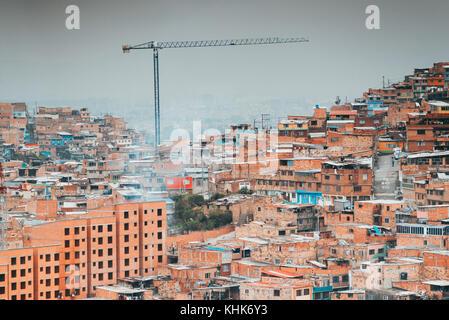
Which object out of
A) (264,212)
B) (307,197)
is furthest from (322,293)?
(307,197)

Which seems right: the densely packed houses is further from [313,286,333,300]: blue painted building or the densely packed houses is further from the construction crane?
the construction crane

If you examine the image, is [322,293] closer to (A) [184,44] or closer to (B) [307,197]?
(B) [307,197]

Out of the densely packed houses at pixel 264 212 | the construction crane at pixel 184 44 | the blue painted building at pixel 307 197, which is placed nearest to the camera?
the densely packed houses at pixel 264 212

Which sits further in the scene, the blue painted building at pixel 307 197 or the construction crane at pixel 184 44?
the construction crane at pixel 184 44

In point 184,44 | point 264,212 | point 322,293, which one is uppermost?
point 184,44

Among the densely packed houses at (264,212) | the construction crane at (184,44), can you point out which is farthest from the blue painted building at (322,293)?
the construction crane at (184,44)

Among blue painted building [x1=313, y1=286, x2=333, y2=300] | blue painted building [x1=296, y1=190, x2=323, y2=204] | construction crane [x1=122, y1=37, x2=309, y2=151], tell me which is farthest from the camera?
construction crane [x1=122, y1=37, x2=309, y2=151]

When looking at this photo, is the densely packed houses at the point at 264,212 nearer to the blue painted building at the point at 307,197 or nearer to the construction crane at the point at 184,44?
the blue painted building at the point at 307,197

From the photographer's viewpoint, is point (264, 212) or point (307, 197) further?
point (307, 197)

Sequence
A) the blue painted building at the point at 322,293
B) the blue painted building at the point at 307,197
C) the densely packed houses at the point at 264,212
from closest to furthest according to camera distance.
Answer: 1. the blue painted building at the point at 322,293
2. the densely packed houses at the point at 264,212
3. the blue painted building at the point at 307,197

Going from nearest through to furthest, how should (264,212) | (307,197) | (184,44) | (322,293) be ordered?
(322,293), (264,212), (307,197), (184,44)

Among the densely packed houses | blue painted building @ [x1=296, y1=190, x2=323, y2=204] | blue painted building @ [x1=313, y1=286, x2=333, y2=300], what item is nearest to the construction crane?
the densely packed houses

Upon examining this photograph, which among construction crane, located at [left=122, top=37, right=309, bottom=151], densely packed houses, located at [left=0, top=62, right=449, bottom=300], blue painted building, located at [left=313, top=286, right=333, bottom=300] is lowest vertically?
blue painted building, located at [left=313, top=286, right=333, bottom=300]
